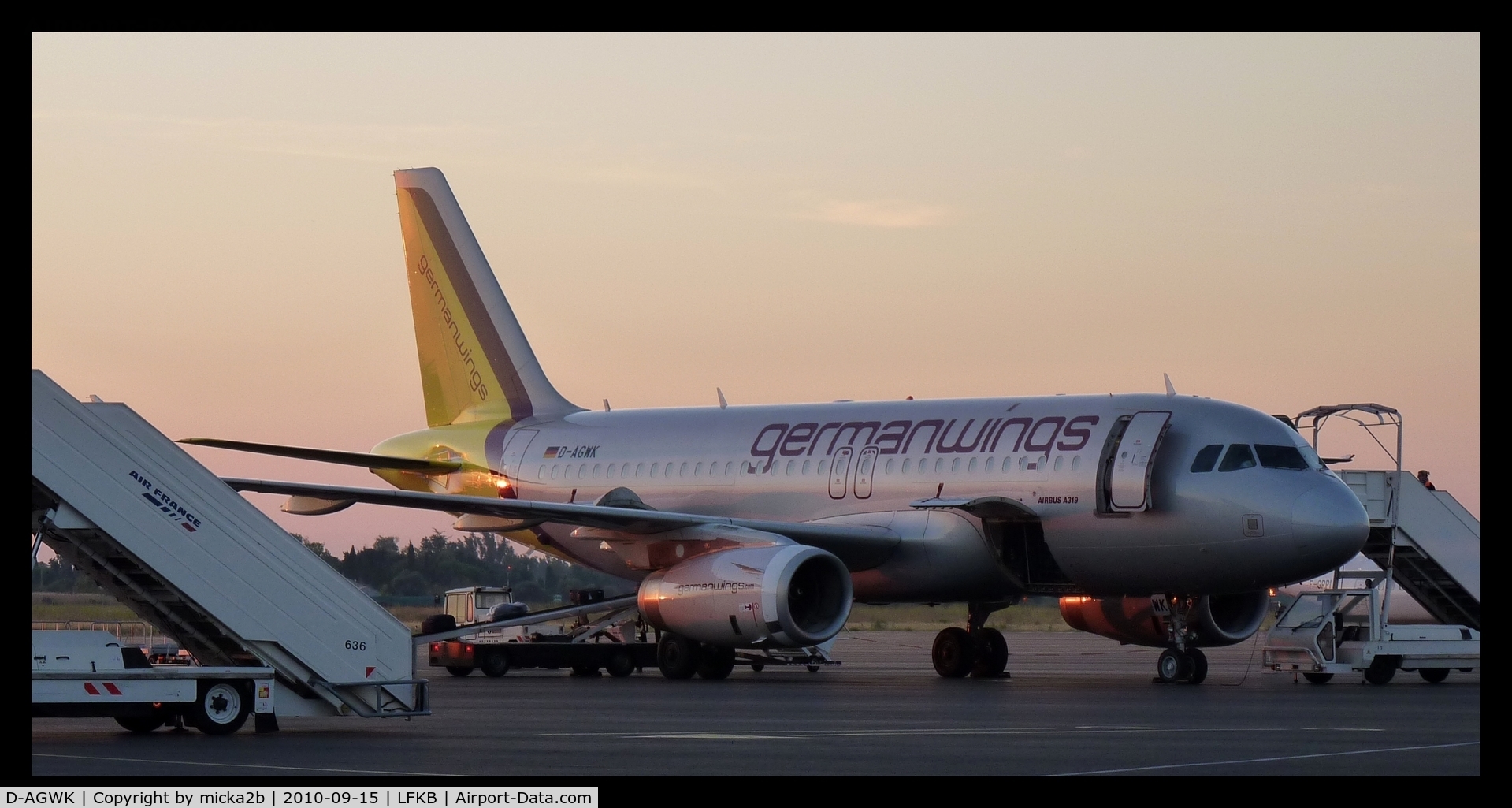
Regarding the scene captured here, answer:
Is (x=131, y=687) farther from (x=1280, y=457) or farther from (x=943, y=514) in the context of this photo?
(x=1280, y=457)

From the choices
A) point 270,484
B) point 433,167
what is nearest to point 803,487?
point 270,484

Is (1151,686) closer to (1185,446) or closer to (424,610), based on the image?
(1185,446)

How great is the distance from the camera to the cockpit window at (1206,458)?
83.0 ft

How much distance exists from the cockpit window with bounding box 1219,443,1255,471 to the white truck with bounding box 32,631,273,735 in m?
13.1

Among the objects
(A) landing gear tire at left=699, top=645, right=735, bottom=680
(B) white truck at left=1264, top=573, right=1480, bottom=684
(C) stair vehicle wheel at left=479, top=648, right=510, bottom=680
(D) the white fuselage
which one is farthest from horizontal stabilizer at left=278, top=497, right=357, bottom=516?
(B) white truck at left=1264, top=573, right=1480, bottom=684

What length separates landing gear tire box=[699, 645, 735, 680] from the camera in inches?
1117

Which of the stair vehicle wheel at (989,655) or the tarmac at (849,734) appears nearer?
the tarmac at (849,734)

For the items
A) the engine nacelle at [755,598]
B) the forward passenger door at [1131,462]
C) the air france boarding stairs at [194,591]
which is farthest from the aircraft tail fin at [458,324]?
the air france boarding stairs at [194,591]

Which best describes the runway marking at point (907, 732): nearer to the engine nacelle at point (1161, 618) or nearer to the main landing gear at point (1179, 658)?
the main landing gear at point (1179, 658)

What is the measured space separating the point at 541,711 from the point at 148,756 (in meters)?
6.66

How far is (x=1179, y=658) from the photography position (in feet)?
85.1

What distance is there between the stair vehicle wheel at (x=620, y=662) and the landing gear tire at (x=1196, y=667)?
8.82 meters

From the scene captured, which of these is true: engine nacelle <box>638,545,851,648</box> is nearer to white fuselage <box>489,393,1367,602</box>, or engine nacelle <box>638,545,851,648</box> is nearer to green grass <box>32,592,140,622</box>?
white fuselage <box>489,393,1367,602</box>
